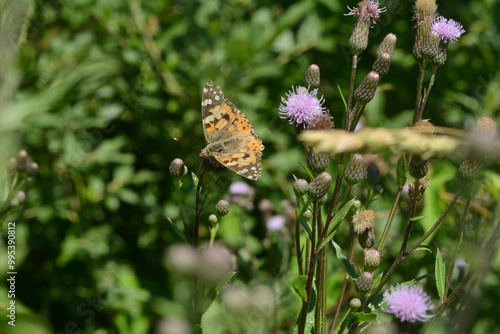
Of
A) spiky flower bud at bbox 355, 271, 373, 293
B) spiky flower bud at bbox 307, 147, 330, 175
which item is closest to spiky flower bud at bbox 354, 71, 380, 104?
spiky flower bud at bbox 307, 147, 330, 175

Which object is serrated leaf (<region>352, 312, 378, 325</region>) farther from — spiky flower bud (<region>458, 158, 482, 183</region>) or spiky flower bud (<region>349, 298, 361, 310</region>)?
spiky flower bud (<region>458, 158, 482, 183</region>)

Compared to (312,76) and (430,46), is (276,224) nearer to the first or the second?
(312,76)

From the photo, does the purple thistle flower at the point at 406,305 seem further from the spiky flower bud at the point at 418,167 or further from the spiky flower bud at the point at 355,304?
the spiky flower bud at the point at 418,167

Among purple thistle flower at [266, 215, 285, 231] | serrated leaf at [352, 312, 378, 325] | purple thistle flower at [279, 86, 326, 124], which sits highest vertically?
purple thistle flower at [279, 86, 326, 124]

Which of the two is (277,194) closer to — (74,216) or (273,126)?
(273,126)

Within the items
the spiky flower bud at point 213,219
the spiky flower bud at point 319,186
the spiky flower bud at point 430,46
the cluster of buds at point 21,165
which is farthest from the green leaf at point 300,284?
the cluster of buds at point 21,165

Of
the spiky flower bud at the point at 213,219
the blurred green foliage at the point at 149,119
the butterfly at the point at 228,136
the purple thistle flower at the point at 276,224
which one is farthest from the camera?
the blurred green foliage at the point at 149,119

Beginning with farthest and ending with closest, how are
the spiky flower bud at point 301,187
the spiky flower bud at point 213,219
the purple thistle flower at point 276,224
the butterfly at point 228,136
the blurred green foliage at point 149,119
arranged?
the blurred green foliage at point 149,119 < the purple thistle flower at point 276,224 < the butterfly at point 228,136 < the spiky flower bud at point 213,219 < the spiky flower bud at point 301,187
